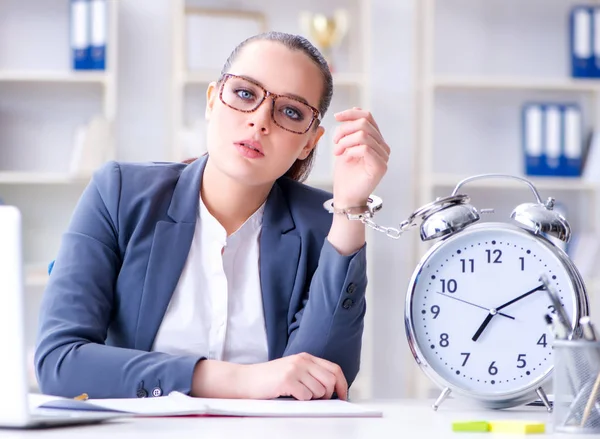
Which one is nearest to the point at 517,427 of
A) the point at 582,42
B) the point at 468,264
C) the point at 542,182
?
the point at 468,264

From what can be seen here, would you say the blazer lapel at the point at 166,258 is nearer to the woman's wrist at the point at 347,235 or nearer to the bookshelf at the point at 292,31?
the woman's wrist at the point at 347,235

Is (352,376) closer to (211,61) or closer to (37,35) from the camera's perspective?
(211,61)

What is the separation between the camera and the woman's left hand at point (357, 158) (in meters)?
1.61

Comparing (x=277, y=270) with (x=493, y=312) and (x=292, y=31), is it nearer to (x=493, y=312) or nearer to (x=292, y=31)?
(x=493, y=312)

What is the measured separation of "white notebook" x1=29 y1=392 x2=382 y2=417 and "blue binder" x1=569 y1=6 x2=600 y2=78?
3207 mm

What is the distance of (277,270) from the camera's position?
70.8 inches

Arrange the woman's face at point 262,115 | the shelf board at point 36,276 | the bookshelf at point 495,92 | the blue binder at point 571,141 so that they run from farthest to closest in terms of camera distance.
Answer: the bookshelf at point 495,92 < the blue binder at point 571,141 < the shelf board at point 36,276 < the woman's face at point 262,115

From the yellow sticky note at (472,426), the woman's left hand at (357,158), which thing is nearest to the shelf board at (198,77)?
the woman's left hand at (357,158)

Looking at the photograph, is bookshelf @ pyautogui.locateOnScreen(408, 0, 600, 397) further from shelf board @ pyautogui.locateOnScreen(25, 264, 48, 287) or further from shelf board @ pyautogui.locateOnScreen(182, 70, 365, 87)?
shelf board @ pyautogui.locateOnScreen(25, 264, 48, 287)

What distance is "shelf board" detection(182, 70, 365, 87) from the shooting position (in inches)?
156

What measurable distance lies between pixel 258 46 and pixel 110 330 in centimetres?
65

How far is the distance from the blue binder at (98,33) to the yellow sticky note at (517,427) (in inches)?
125

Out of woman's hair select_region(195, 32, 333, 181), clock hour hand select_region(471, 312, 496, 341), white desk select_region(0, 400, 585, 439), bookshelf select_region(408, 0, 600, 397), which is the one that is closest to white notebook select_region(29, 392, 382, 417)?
white desk select_region(0, 400, 585, 439)

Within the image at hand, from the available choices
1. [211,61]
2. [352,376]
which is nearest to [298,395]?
[352,376]
